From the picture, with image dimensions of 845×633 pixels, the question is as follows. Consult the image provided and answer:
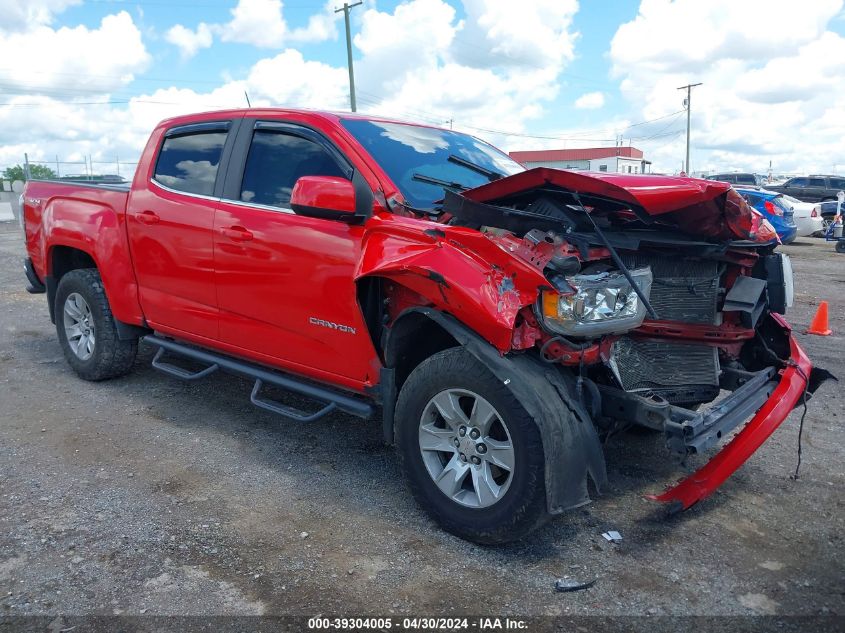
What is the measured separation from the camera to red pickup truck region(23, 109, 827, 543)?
2.99 metres

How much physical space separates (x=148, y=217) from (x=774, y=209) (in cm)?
1082

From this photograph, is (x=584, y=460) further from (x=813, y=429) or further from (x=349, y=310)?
(x=813, y=429)

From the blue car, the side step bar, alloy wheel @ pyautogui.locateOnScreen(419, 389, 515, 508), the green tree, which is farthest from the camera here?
the green tree

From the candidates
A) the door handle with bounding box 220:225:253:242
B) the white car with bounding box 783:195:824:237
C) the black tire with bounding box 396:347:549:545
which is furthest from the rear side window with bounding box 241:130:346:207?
the white car with bounding box 783:195:824:237

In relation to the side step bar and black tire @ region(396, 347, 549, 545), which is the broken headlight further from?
the side step bar

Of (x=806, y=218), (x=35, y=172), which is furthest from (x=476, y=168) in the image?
(x=35, y=172)

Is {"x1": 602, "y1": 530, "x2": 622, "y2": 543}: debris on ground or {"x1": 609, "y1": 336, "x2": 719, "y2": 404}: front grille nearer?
{"x1": 602, "y1": 530, "x2": 622, "y2": 543}: debris on ground

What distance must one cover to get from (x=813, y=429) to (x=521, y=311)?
2.83 meters

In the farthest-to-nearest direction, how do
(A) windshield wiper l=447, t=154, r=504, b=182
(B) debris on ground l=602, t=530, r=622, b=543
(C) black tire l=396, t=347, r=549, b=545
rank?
(A) windshield wiper l=447, t=154, r=504, b=182
(B) debris on ground l=602, t=530, r=622, b=543
(C) black tire l=396, t=347, r=549, b=545

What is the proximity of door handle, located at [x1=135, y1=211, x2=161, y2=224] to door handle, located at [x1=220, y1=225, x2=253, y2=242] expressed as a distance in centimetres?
80

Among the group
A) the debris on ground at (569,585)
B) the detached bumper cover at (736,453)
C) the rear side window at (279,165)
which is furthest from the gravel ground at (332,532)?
the rear side window at (279,165)

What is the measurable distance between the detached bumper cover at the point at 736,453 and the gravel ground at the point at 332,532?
0.87 ft

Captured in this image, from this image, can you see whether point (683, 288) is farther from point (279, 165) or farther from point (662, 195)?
point (279, 165)

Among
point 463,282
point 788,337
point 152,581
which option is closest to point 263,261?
point 463,282
